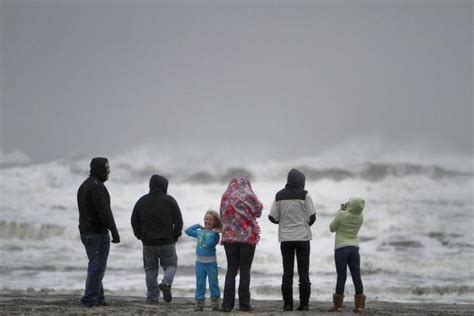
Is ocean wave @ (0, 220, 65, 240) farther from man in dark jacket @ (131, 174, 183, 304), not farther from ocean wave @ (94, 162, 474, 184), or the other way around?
man in dark jacket @ (131, 174, 183, 304)

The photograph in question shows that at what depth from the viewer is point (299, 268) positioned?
9617mm

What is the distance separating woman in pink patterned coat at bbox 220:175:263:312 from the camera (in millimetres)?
9383

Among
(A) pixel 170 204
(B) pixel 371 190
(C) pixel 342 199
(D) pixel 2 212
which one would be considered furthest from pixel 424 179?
(A) pixel 170 204

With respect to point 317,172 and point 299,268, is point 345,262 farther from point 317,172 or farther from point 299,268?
point 317,172

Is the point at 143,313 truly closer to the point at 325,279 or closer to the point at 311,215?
the point at 311,215

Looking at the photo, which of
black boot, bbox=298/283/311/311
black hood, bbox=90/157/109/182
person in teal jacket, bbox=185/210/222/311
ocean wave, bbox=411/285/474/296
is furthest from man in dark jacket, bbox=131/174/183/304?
ocean wave, bbox=411/285/474/296

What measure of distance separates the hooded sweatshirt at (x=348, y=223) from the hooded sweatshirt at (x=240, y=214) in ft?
3.34

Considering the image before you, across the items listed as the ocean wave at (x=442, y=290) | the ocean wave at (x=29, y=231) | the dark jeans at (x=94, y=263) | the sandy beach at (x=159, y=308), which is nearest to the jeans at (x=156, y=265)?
the sandy beach at (x=159, y=308)

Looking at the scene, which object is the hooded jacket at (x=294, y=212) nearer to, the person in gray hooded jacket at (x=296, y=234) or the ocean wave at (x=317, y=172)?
the person in gray hooded jacket at (x=296, y=234)

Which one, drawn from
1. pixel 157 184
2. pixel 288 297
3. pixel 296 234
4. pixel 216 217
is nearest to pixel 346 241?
pixel 296 234

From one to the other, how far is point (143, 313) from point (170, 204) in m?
2.05

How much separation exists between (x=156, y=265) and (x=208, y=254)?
1221mm

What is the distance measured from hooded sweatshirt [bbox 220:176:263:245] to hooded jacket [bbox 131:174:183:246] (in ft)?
4.12

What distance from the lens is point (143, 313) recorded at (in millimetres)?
8859
